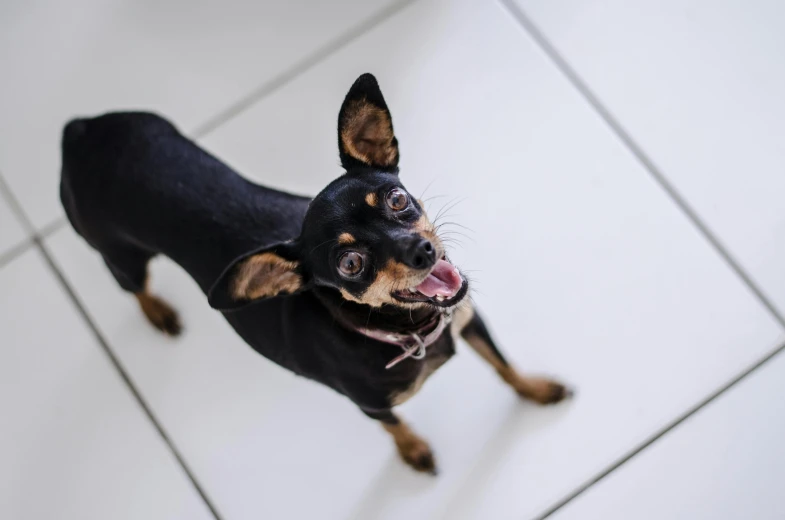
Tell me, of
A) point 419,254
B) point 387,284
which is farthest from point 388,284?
point 419,254

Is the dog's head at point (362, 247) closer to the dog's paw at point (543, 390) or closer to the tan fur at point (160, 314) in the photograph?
the dog's paw at point (543, 390)

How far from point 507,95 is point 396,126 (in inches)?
→ 13.7

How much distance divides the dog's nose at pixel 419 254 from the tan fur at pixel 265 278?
259mm

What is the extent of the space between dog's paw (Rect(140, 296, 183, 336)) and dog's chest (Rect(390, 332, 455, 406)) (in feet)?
2.72

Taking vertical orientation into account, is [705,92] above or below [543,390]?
above

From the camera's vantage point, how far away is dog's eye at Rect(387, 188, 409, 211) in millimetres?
1402

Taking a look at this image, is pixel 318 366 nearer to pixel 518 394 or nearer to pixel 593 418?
pixel 518 394

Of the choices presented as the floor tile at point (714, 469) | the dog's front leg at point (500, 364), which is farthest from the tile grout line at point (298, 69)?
the floor tile at point (714, 469)

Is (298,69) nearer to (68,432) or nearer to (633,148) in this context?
(633,148)

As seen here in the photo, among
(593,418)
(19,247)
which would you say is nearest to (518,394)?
(593,418)

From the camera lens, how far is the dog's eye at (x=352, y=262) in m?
1.35

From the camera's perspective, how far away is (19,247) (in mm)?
2309

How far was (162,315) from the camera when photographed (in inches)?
83.7

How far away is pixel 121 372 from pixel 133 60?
105 cm
